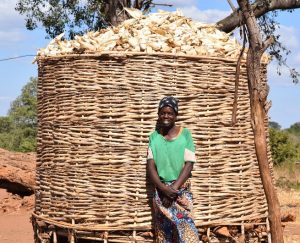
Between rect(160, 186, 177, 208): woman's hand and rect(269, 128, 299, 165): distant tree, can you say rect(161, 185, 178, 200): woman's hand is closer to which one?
rect(160, 186, 177, 208): woman's hand

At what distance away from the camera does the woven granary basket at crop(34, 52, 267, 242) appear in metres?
5.06

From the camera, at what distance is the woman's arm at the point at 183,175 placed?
4.76 m

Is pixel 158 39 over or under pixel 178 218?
over

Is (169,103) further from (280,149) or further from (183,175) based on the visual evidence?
(280,149)

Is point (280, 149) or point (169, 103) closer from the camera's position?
point (169, 103)

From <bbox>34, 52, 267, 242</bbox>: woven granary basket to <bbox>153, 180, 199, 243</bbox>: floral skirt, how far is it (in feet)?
0.58

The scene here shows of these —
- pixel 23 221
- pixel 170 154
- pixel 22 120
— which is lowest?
pixel 23 221

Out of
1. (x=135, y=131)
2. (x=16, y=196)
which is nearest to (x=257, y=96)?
(x=135, y=131)

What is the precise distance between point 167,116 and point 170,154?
0.93 ft

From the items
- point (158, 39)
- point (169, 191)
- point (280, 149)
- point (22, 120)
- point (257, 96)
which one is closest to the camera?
point (257, 96)

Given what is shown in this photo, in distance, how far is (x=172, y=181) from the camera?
15.8ft

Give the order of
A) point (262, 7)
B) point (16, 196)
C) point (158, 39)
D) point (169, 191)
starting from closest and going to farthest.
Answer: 1. point (169, 191)
2. point (158, 39)
3. point (262, 7)
4. point (16, 196)

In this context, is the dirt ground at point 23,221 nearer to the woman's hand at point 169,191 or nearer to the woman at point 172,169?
the woman at point 172,169

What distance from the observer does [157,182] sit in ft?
15.7
